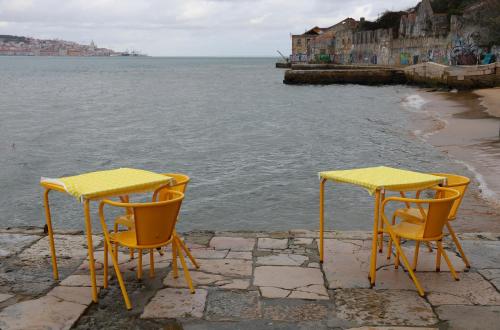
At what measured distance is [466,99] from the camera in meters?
28.3

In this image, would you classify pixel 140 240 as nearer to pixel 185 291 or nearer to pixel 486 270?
pixel 185 291

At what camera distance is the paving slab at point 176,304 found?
3.71 m

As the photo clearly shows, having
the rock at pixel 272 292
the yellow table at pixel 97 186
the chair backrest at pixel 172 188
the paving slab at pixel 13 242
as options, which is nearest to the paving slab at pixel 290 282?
the rock at pixel 272 292

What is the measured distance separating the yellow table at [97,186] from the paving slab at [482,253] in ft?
9.18

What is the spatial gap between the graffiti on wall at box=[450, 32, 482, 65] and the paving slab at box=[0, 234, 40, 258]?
42438mm

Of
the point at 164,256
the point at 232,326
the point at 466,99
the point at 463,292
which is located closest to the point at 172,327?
the point at 232,326

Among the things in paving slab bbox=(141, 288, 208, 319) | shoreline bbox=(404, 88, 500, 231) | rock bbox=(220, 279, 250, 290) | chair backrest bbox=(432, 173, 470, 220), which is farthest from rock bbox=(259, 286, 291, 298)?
shoreline bbox=(404, 88, 500, 231)

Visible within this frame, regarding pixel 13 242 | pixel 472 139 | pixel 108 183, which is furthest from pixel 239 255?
pixel 472 139

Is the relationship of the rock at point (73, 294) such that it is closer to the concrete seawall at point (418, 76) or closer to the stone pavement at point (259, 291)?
the stone pavement at point (259, 291)

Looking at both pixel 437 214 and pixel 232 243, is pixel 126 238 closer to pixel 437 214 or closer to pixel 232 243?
pixel 232 243

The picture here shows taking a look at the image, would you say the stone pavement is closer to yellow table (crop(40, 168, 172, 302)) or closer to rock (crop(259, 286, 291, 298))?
rock (crop(259, 286, 291, 298))

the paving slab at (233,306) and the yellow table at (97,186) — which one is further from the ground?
the yellow table at (97,186)

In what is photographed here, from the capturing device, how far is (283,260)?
4.75 meters

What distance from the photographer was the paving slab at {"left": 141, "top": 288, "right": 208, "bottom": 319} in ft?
12.2
